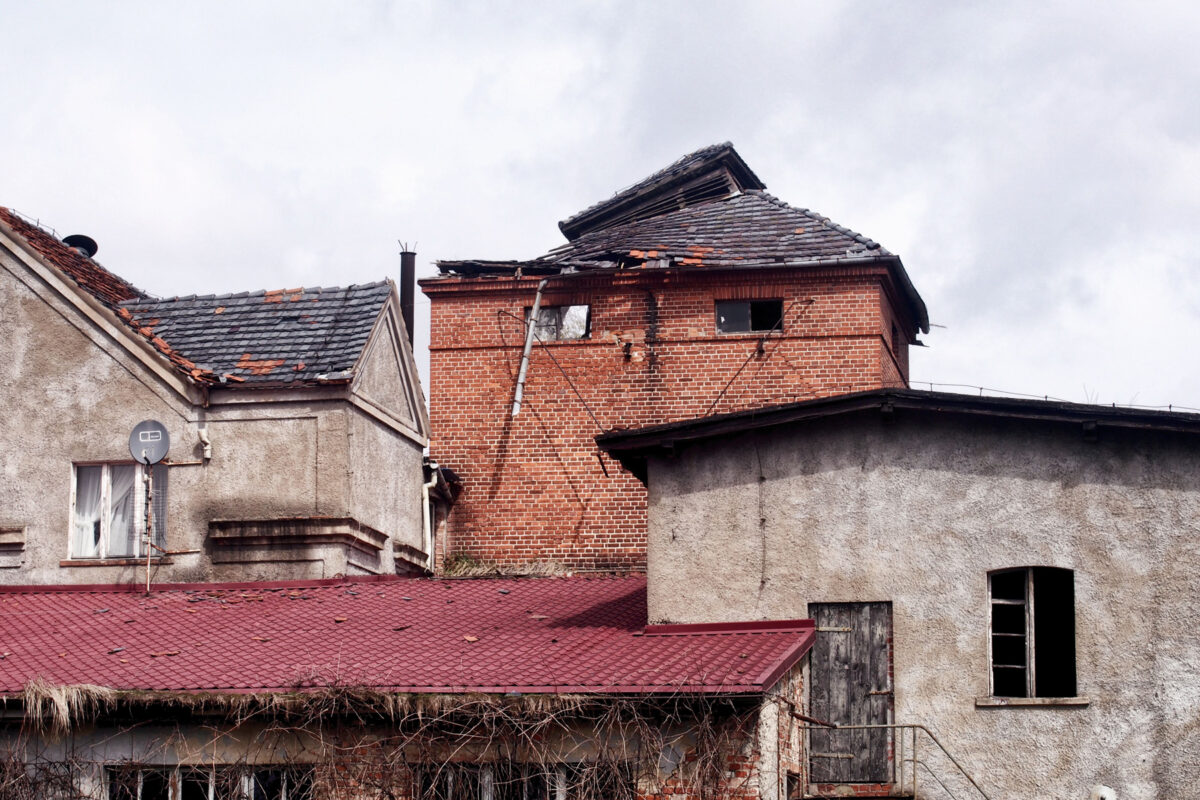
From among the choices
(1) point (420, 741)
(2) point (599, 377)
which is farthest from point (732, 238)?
(1) point (420, 741)

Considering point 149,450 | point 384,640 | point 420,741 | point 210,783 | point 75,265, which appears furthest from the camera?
point 75,265

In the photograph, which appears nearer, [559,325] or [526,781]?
[526,781]

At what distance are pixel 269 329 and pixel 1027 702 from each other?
41.2 feet

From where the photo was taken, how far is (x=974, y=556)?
61.5ft

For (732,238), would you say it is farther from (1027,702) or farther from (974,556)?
(1027,702)

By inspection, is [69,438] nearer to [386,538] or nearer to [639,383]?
[386,538]

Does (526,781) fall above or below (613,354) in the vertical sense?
below

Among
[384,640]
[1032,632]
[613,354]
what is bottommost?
[384,640]

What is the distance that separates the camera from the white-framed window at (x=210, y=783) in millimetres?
17516

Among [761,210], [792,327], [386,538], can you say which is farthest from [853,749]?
[761,210]

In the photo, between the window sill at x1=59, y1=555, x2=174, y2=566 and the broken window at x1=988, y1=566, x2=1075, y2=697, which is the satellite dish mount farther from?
the broken window at x1=988, y1=566, x2=1075, y2=697

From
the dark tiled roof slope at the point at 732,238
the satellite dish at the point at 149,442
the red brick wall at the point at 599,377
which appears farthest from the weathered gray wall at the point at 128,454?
the dark tiled roof slope at the point at 732,238

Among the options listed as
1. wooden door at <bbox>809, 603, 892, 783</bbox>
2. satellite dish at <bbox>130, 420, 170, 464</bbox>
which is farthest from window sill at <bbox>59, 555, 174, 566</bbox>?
wooden door at <bbox>809, 603, 892, 783</bbox>

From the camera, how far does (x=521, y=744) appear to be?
55.8 ft
